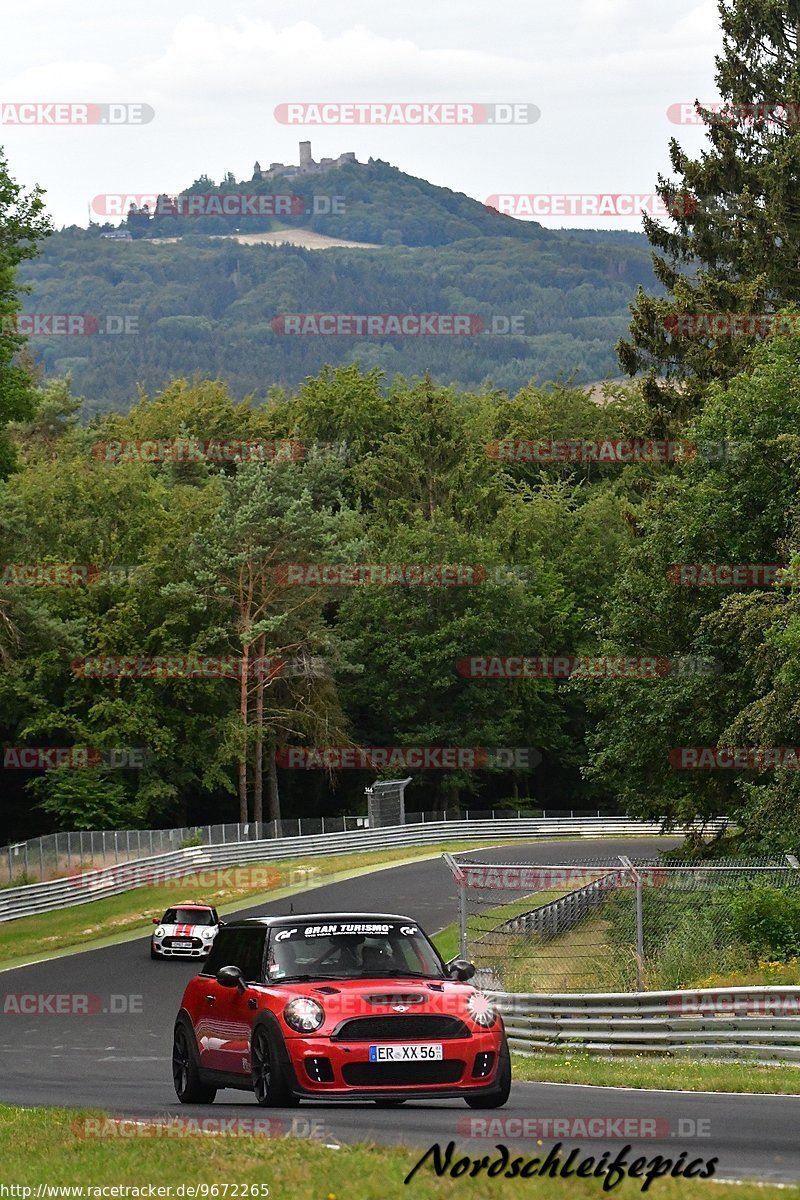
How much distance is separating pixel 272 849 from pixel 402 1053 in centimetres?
5031

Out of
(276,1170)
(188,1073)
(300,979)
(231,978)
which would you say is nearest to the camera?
(276,1170)

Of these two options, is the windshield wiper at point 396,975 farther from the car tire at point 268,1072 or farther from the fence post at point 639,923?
the fence post at point 639,923

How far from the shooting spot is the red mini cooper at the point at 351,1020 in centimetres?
1248

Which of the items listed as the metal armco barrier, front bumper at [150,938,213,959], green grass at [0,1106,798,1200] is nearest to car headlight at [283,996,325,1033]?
green grass at [0,1106,798,1200]

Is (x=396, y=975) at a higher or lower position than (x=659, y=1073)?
higher

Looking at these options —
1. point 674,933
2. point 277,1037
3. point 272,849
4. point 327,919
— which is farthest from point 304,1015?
point 272,849

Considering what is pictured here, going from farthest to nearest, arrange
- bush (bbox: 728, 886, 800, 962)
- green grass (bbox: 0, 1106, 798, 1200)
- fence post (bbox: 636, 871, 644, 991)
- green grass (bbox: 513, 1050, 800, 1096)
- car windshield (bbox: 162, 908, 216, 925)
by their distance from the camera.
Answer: car windshield (bbox: 162, 908, 216, 925), bush (bbox: 728, 886, 800, 962), fence post (bbox: 636, 871, 644, 991), green grass (bbox: 513, 1050, 800, 1096), green grass (bbox: 0, 1106, 798, 1200)

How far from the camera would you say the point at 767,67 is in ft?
177

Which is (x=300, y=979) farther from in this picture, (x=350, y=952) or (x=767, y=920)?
(x=767, y=920)

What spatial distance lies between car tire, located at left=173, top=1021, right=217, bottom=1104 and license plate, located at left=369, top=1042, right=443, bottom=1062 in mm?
2511

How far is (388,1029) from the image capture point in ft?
41.0

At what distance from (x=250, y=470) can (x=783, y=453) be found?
40616 mm

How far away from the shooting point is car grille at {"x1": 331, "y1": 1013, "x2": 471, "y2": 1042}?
12492 millimetres

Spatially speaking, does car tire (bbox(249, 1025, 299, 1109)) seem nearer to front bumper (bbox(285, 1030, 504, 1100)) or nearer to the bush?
front bumper (bbox(285, 1030, 504, 1100))
